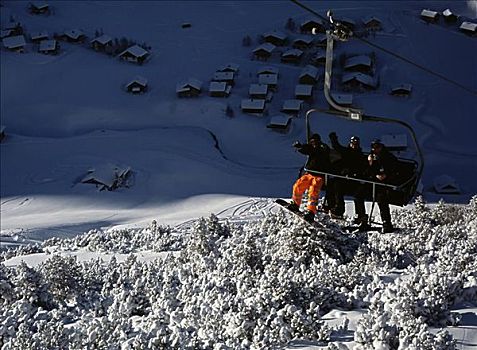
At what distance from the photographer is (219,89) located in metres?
44.0

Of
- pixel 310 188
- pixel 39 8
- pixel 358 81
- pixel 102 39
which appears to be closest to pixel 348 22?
pixel 358 81

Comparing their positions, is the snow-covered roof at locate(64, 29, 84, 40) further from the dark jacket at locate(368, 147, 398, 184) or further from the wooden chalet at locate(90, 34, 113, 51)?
the dark jacket at locate(368, 147, 398, 184)

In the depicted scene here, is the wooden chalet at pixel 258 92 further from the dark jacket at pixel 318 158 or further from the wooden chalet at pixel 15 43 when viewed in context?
the dark jacket at pixel 318 158

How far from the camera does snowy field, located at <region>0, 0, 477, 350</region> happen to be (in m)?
10.9

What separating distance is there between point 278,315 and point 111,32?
4595cm

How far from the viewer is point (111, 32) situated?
5303 cm

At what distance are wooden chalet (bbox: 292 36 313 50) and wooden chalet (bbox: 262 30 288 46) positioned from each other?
0.83 meters

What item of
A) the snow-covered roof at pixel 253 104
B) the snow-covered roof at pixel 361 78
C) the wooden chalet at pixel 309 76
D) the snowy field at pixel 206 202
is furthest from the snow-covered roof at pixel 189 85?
the snow-covered roof at pixel 361 78

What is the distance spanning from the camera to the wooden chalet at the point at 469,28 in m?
48.2

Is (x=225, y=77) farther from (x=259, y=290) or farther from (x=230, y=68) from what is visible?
(x=259, y=290)

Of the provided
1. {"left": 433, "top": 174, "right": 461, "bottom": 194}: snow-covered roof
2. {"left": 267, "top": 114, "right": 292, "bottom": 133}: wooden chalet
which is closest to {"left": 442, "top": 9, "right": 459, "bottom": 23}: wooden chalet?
{"left": 267, "top": 114, "right": 292, "bottom": 133}: wooden chalet

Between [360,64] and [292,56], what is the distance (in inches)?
201

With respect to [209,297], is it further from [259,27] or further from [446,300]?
[259,27]

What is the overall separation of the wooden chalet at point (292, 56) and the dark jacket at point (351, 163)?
124 ft
